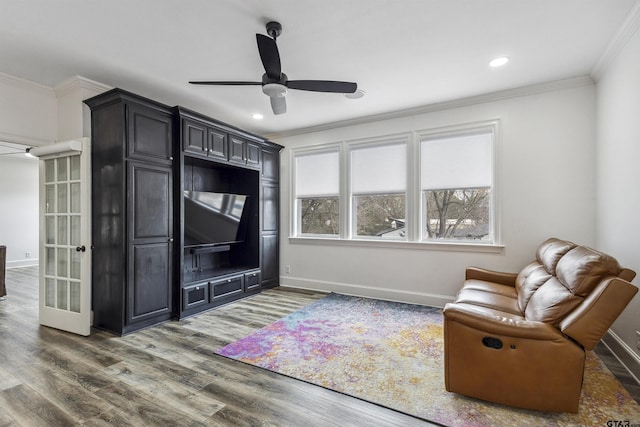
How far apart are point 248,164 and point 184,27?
2337mm

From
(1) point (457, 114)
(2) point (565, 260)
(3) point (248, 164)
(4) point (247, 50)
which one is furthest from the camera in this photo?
(3) point (248, 164)

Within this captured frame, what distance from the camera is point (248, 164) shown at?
4641mm

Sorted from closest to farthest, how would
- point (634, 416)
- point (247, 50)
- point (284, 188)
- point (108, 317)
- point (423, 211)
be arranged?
point (634, 416) < point (247, 50) < point (108, 317) < point (423, 211) < point (284, 188)

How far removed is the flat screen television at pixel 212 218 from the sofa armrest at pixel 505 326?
3.18 meters

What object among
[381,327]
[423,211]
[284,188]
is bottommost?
[381,327]

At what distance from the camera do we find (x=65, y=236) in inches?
130

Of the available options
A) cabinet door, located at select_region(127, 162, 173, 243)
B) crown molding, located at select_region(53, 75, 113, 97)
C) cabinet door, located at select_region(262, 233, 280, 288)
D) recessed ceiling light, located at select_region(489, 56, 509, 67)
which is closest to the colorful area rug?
cabinet door, located at select_region(262, 233, 280, 288)

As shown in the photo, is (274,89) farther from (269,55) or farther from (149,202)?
(149,202)

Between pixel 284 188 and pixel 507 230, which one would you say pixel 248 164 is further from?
pixel 507 230

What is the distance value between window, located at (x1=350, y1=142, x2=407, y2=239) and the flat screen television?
1.85 metres

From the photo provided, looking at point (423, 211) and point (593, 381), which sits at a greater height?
point (423, 211)

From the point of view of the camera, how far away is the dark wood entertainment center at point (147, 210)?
3.12 meters

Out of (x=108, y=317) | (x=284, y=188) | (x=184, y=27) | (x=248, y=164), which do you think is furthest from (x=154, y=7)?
(x=284, y=188)

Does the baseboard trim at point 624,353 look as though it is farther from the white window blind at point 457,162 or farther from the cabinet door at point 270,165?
the cabinet door at point 270,165
